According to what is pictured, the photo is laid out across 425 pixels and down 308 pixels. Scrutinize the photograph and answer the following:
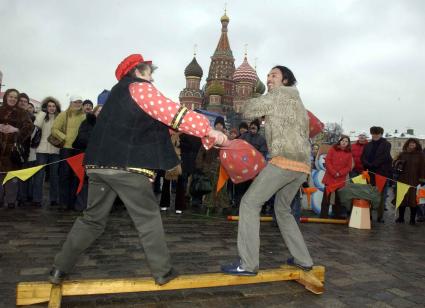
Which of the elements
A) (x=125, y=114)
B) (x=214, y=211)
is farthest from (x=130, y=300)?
(x=214, y=211)

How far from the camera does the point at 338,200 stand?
8.92 meters

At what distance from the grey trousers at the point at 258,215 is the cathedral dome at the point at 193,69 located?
224 feet

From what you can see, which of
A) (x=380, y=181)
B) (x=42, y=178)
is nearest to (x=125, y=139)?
(x=42, y=178)

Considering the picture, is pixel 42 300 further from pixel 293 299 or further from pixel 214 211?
pixel 214 211

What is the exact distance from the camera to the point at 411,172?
955cm

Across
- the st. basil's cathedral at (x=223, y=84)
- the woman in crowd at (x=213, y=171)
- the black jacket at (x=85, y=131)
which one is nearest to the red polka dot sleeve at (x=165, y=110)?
the black jacket at (x=85, y=131)

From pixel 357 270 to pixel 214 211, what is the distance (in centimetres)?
441

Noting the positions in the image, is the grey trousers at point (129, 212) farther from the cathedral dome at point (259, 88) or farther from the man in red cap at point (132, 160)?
the cathedral dome at point (259, 88)

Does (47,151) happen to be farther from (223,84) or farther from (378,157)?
(223,84)

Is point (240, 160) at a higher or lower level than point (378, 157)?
lower

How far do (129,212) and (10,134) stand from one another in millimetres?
5321

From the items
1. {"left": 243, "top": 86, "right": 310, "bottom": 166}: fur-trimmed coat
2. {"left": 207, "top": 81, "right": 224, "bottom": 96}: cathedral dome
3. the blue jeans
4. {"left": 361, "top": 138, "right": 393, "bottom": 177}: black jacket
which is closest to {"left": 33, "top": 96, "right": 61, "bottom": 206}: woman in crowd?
the blue jeans

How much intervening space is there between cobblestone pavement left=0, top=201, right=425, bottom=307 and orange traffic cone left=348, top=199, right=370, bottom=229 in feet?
1.71

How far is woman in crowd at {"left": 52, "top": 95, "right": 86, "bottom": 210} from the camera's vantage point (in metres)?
7.25
